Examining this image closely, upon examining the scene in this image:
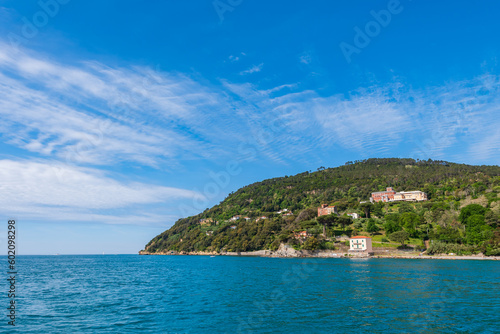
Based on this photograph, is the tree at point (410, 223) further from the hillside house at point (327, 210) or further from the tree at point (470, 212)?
the hillside house at point (327, 210)

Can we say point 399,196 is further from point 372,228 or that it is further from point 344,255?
point 344,255

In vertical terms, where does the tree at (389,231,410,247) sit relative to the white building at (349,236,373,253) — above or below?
above

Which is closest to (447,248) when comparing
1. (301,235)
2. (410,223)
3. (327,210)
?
(410,223)

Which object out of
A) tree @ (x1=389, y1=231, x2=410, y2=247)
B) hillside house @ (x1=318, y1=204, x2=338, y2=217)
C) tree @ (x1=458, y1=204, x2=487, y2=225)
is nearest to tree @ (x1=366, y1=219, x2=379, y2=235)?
tree @ (x1=389, y1=231, x2=410, y2=247)

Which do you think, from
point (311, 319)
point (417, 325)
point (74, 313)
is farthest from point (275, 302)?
point (74, 313)

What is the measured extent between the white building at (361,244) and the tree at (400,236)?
298 inches

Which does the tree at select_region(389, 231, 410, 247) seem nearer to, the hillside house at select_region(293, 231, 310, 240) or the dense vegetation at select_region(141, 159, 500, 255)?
the dense vegetation at select_region(141, 159, 500, 255)

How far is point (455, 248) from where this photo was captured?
92688 millimetres

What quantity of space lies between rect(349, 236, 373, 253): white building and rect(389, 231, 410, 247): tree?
298 inches

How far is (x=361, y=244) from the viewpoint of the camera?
110250 millimetres

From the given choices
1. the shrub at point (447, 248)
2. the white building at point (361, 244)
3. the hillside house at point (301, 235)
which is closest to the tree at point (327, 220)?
the hillside house at point (301, 235)

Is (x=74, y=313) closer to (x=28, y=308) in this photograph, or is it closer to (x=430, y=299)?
(x=28, y=308)

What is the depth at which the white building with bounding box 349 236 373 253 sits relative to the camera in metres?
109

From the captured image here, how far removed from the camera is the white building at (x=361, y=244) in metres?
109
